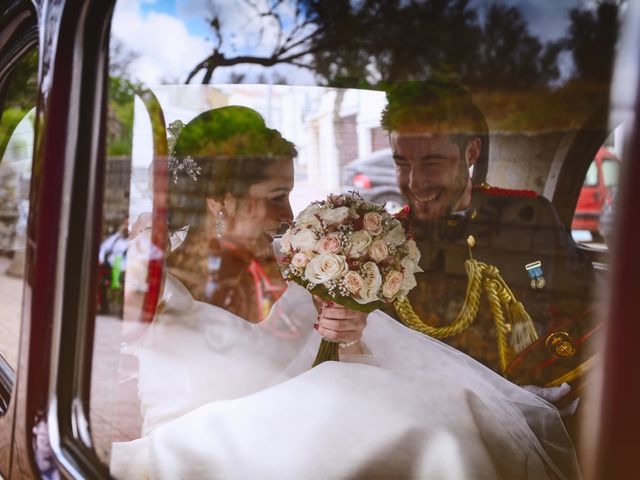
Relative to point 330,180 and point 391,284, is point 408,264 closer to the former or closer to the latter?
point 391,284

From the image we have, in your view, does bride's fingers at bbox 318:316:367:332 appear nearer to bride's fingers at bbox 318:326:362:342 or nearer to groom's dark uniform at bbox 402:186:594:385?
bride's fingers at bbox 318:326:362:342

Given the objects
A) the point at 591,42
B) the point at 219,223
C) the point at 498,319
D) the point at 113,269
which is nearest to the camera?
the point at 113,269

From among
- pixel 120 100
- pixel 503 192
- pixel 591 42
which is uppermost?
pixel 591 42

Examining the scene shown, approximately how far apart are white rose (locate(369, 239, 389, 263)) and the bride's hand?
0.73 ft

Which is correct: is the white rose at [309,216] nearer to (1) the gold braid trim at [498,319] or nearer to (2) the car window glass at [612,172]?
(1) the gold braid trim at [498,319]

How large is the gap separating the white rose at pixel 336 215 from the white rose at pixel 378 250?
0.13 m

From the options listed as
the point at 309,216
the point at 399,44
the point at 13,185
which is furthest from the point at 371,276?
the point at 13,185

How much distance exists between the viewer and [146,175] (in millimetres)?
2154

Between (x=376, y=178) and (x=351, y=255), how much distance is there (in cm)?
67

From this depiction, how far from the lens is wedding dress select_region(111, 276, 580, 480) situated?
1541mm

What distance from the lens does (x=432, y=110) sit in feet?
8.16

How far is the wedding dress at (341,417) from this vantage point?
1541 mm

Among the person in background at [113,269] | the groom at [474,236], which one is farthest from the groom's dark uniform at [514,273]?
the person in background at [113,269]

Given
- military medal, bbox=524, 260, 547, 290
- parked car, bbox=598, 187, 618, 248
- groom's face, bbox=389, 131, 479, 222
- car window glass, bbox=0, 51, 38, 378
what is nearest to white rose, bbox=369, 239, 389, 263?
groom's face, bbox=389, 131, 479, 222
